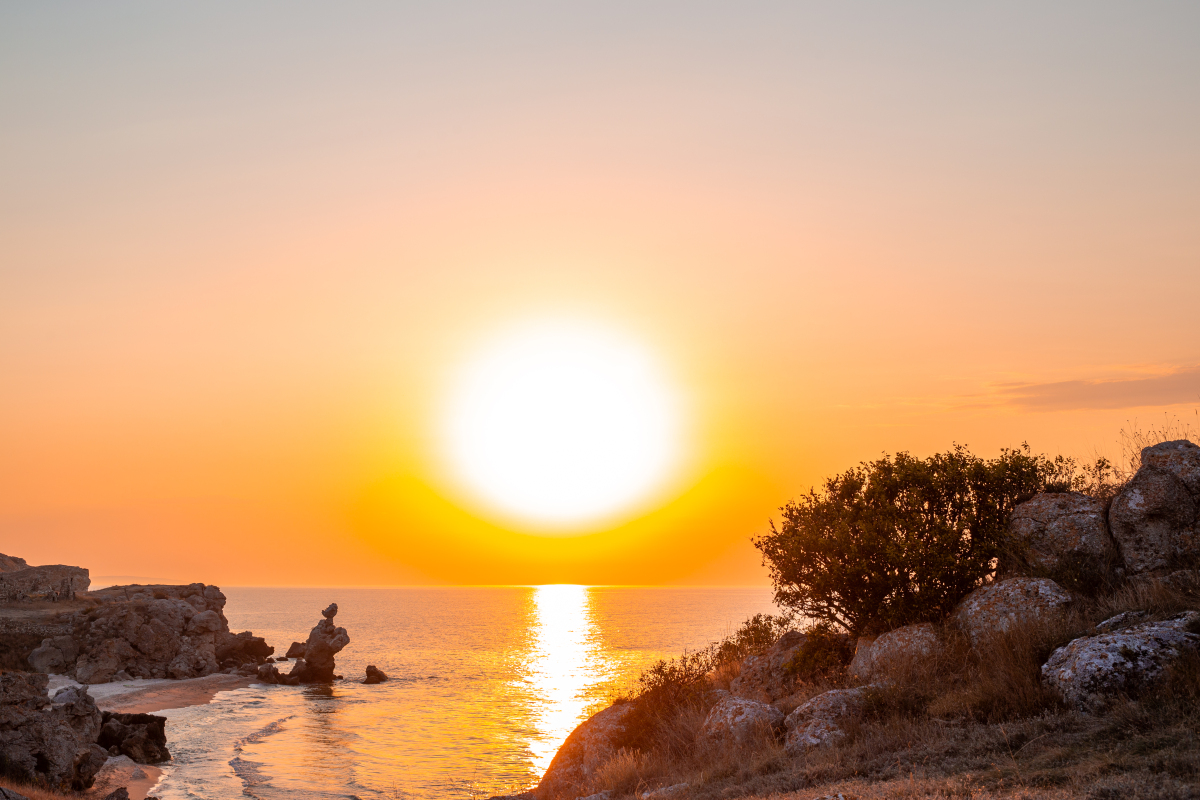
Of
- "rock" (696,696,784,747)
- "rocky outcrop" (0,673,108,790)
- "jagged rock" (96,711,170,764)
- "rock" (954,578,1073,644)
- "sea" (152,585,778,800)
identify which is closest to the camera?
"rock" (954,578,1073,644)

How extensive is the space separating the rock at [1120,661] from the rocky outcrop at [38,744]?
31.0m

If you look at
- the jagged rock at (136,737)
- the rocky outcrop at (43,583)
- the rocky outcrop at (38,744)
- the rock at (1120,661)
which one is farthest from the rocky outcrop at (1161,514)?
the rocky outcrop at (43,583)

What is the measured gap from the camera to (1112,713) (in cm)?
1021

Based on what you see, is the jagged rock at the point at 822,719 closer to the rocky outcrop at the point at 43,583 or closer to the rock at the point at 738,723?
the rock at the point at 738,723

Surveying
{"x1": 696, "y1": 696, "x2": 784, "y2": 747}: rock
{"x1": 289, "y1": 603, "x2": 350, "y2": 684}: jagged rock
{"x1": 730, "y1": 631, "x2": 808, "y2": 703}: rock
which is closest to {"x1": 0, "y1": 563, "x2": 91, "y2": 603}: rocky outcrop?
{"x1": 289, "y1": 603, "x2": 350, "y2": 684}: jagged rock

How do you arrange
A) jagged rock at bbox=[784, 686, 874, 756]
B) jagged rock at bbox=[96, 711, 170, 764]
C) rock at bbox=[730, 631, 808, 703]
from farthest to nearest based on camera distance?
1. jagged rock at bbox=[96, 711, 170, 764]
2. rock at bbox=[730, 631, 808, 703]
3. jagged rock at bbox=[784, 686, 874, 756]

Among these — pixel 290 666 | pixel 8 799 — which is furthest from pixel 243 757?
pixel 290 666

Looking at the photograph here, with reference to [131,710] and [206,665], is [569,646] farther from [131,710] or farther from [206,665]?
[131,710]

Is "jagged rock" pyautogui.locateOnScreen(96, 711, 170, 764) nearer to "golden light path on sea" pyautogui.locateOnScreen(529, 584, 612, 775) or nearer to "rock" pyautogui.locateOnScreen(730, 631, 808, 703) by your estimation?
"golden light path on sea" pyautogui.locateOnScreen(529, 584, 612, 775)

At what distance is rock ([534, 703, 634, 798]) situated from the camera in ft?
57.7

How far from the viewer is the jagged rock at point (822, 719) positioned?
1248 centimetres

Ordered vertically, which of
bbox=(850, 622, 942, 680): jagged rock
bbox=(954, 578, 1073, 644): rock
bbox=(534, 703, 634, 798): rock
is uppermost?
bbox=(954, 578, 1073, 644): rock

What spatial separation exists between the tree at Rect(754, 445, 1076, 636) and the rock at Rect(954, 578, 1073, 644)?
1003 millimetres

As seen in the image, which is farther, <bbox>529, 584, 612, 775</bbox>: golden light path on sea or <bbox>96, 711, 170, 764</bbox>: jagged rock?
<bbox>529, 584, 612, 775</bbox>: golden light path on sea
